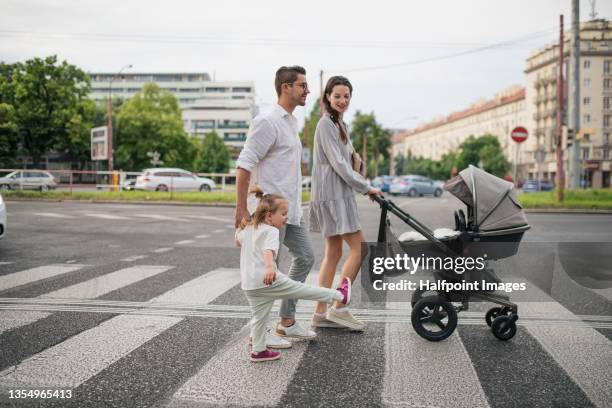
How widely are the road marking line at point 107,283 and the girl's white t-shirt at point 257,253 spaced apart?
8.65ft

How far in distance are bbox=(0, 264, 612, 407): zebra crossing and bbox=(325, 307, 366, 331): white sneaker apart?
99 millimetres

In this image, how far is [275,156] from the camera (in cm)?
396

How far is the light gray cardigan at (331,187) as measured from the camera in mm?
4266

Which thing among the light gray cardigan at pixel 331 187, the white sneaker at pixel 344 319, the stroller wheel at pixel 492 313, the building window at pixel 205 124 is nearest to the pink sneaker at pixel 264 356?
the white sneaker at pixel 344 319

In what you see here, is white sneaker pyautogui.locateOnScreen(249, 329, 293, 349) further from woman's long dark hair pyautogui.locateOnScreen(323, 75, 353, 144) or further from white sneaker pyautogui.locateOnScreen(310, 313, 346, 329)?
woman's long dark hair pyautogui.locateOnScreen(323, 75, 353, 144)

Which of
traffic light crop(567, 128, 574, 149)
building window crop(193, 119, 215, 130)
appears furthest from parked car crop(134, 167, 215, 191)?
building window crop(193, 119, 215, 130)

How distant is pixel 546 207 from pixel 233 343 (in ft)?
65.3

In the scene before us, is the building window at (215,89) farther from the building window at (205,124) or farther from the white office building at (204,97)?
the building window at (205,124)

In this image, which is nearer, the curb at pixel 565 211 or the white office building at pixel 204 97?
the curb at pixel 565 211

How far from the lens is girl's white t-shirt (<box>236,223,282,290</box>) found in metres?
3.54

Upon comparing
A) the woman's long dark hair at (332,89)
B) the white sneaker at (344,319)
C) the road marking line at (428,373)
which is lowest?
the road marking line at (428,373)

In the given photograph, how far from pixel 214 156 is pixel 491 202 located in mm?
78690

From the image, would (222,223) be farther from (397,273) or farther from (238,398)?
(238,398)

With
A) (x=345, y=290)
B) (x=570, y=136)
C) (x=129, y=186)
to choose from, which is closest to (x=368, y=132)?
(x=129, y=186)
